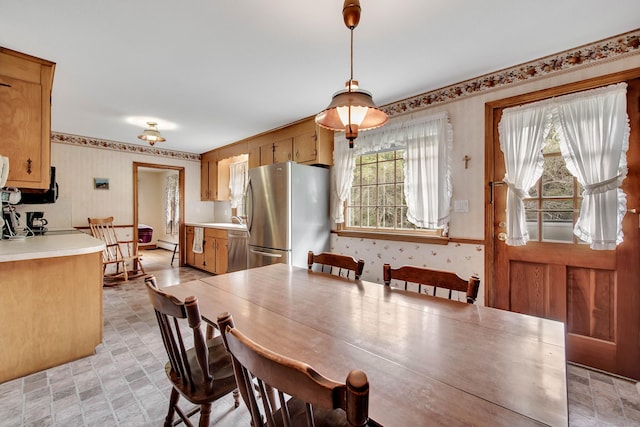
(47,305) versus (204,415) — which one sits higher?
(47,305)

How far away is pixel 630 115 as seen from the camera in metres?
1.91

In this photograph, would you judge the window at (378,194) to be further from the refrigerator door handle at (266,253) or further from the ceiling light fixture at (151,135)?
the ceiling light fixture at (151,135)

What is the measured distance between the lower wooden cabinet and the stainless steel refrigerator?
0.98 metres

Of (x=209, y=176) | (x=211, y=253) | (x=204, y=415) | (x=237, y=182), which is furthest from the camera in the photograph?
(x=209, y=176)

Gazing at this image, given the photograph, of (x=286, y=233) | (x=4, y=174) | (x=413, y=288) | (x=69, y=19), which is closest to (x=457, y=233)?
(x=413, y=288)

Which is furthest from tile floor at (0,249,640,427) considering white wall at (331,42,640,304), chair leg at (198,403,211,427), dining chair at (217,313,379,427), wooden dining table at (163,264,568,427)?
dining chair at (217,313,379,427)

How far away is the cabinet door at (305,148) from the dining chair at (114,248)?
10.6 ft

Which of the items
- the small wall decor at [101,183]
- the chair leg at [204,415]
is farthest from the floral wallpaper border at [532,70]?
the small wall decor at [101,183]

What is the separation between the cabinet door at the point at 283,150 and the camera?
377 centimetres

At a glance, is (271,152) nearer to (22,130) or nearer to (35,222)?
(22,130)

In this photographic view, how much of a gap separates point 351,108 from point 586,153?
184 centimetres

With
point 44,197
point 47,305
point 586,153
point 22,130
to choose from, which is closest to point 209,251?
point 44,197

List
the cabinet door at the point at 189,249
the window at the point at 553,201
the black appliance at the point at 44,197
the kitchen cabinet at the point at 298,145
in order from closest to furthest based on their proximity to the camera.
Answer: the window at the point at 553,201 → the kitchen cabinet at the point at 298,145 → the black appliance at the point at 44,197 → the cabinet door at the point at 189,249

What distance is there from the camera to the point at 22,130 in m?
2.22
